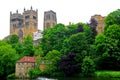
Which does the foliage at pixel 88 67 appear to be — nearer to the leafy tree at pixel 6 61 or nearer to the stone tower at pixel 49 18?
the leafy tree at pixel 6 61

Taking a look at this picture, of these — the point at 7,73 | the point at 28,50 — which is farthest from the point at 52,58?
the point at 28,50

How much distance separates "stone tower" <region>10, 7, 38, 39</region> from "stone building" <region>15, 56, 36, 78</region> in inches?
2529

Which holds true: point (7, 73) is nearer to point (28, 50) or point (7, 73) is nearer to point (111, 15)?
point (28, 50)

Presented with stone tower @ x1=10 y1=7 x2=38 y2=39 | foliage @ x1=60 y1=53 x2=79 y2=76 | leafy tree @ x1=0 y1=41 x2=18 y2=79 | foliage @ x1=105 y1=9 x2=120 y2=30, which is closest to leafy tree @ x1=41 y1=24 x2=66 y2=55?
leafy tree @ x1=0 y1=41 x2=18 y2=79

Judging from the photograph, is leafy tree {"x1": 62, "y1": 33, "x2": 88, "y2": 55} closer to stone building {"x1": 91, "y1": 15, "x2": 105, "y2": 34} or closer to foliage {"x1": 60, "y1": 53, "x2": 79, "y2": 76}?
foliage {"x1": 60, "y1": 53, "x2": 79, "y2": 76}

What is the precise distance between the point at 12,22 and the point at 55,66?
271ft

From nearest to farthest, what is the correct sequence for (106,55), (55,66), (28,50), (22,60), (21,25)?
(106,55) → (55,66) → (22,60) → (28,50) → (21,25)

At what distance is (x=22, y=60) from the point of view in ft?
265

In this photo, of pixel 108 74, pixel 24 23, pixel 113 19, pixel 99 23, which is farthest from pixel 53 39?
pixel 24 23

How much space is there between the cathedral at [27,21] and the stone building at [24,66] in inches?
2436

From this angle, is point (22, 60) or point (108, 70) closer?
point (108, 70)

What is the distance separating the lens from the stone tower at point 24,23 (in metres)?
146

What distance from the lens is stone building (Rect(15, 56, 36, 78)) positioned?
78.7 metres

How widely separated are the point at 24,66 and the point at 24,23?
6999cm
